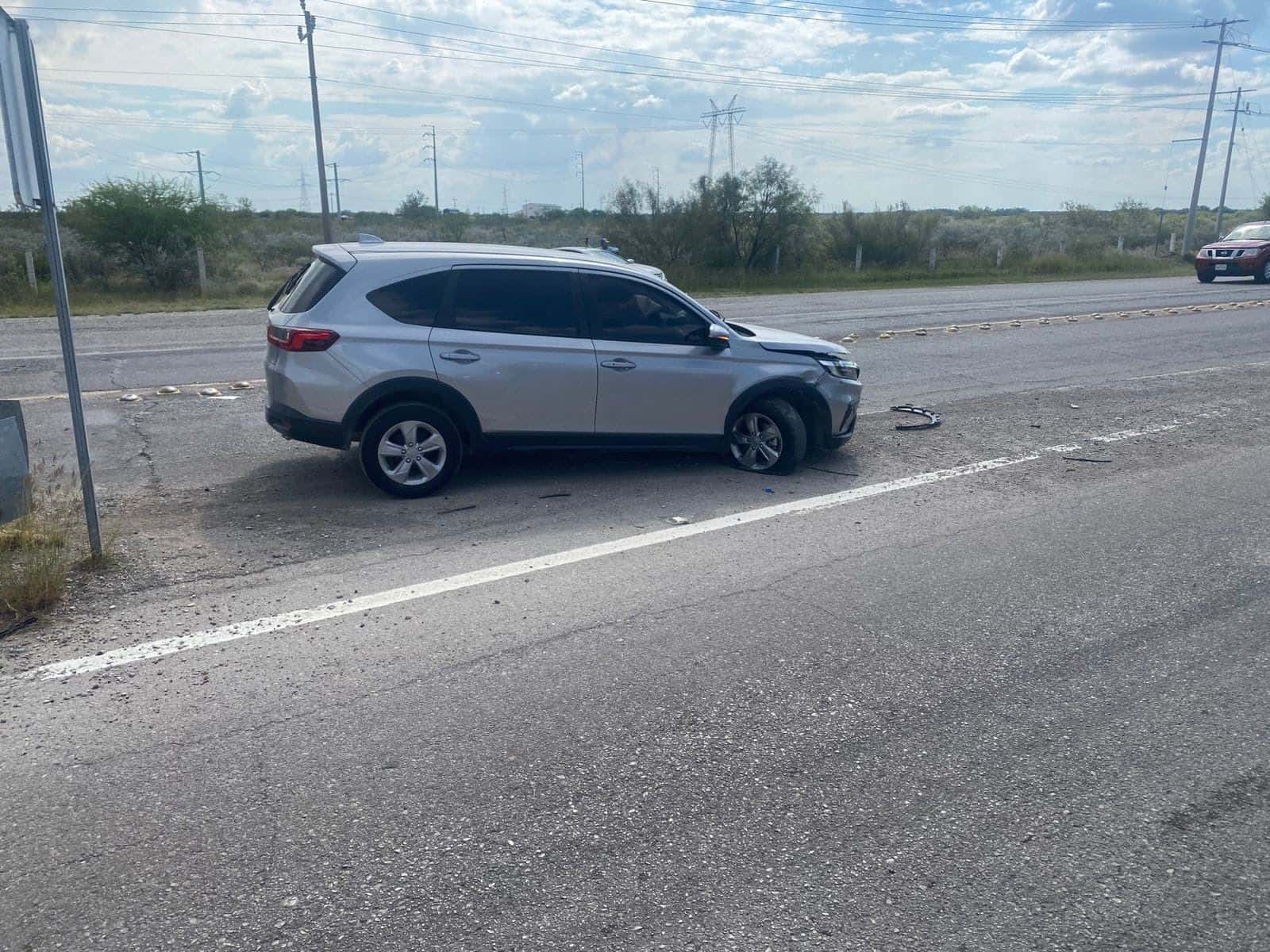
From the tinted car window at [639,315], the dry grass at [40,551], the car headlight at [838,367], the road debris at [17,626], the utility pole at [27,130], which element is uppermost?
the utility pole at [27,130]

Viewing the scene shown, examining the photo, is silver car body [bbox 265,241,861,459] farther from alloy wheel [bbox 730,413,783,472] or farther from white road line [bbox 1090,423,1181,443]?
white road line [bbox 1090,423,1181,443]

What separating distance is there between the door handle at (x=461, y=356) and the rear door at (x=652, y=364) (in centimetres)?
96

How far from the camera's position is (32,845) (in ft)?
11.6

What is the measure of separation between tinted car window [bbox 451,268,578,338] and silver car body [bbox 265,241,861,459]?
59 mm

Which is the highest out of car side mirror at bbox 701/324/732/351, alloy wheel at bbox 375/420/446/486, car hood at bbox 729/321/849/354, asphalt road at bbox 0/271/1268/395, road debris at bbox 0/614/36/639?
car side mirror at bbox 701/324/732/351

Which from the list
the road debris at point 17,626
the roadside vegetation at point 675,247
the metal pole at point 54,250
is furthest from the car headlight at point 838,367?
the roadside vegetation at point 675,247

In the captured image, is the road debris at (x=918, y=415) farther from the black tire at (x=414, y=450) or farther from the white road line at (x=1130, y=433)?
the black tire at (x=414, y=450)

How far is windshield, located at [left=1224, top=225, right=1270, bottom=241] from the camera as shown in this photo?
105 feet

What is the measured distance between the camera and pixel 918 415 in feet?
37.4

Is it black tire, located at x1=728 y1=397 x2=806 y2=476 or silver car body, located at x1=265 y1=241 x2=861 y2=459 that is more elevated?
silver car body, located at x1=265 y1=241 x2=861 y2=459

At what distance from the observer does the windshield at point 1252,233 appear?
32.0 metres

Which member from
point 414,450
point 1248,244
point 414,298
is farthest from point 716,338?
point 1248,244

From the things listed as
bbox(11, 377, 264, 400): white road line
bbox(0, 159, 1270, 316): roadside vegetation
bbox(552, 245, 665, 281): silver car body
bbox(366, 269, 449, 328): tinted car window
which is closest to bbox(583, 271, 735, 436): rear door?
bbox(552, 245, 665, 281): silver car body

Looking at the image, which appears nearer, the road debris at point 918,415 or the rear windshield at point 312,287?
the rear windshield at point 312,287
